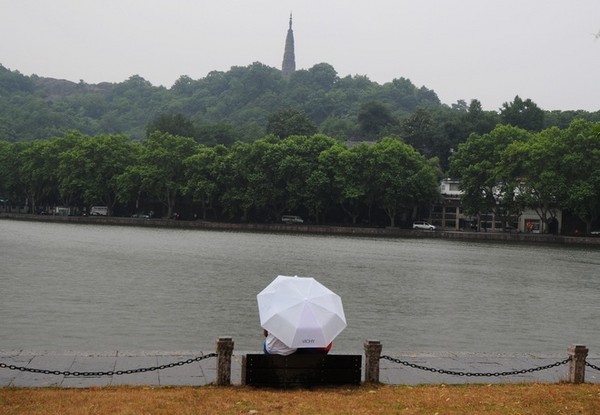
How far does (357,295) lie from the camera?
3625 cm

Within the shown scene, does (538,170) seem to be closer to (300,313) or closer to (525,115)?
(525,115)

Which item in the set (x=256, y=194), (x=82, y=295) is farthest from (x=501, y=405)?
(x=256, y=194)

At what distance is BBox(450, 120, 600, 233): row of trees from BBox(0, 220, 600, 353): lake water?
97.5ft

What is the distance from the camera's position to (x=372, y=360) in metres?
15.4

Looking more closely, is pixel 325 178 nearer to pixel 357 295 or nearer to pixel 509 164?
pixel 509 164

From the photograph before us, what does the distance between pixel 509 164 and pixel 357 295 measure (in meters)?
69.4

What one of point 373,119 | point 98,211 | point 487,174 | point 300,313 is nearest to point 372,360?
point 300,313

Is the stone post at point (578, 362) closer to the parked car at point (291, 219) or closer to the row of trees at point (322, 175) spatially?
the row of trees at point (322, 175)

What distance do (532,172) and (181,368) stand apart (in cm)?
8724

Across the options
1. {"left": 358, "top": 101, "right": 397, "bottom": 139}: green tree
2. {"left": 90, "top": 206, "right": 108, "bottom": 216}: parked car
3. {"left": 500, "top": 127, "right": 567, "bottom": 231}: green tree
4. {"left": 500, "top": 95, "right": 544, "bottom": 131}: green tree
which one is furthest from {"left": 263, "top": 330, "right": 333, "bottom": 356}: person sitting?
{"left": 358, "top": 101, "right": 397, "bottom": 139}: green tree

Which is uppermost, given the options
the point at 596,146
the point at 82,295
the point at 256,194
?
the point at 596,146

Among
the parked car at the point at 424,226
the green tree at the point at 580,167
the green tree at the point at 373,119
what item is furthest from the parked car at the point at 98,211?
the green tree at the point at 580,167

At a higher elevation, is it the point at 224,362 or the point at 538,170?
the point at 538,170

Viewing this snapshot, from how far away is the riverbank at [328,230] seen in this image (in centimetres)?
9981
